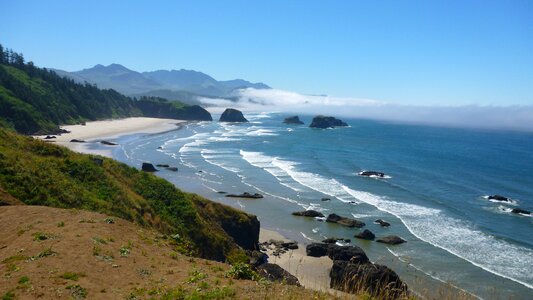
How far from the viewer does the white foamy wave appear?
31538 mm

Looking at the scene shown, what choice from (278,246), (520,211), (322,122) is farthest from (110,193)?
(322,122)

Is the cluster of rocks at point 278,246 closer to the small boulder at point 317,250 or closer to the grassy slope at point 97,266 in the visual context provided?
the small boulder at point 317,250

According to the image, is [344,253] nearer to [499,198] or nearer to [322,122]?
[499,198]

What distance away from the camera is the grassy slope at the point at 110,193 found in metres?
19.8

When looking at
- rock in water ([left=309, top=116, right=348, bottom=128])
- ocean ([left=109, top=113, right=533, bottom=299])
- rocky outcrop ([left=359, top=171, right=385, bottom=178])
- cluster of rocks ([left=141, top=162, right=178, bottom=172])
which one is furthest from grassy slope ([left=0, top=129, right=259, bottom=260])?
rock in water ([left=309, top=116, right=348, bottom=128])

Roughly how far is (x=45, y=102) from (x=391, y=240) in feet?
377

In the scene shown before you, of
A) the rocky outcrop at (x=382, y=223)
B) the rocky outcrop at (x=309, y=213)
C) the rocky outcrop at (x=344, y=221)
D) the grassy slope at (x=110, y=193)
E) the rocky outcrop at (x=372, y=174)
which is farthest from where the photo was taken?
the rocky outcrop at (x=372, y=174)

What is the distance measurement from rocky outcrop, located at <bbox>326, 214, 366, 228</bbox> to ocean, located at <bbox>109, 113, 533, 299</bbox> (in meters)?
0.92

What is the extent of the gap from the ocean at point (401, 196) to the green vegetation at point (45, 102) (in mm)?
24711

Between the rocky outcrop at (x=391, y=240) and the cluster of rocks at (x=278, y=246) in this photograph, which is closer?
the cluster of rocks at (x=278, y=246)

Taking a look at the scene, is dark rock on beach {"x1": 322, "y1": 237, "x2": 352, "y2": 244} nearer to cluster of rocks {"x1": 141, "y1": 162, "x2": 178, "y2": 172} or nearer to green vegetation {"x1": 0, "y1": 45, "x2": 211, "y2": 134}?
cluster of rocks {"x1": 141, "y1": 162, "x2": 178, "y2": 172}

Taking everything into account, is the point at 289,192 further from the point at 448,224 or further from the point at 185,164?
the point at 185,164

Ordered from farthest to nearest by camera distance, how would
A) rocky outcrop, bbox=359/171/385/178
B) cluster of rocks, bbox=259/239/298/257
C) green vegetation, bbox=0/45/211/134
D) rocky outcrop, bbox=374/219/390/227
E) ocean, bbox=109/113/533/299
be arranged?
green vegetation, bbox=0/45/211/134
rocky outcrop, bbox=359/171/385/178
rocky outcrop, bbox=374/219/390/227
cluster of rocks, bbox=259/239/298/257
ocean, bbox=109/113/533/299

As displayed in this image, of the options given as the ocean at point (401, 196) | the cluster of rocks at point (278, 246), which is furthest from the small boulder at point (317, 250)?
the ocean at point (401, 196)
